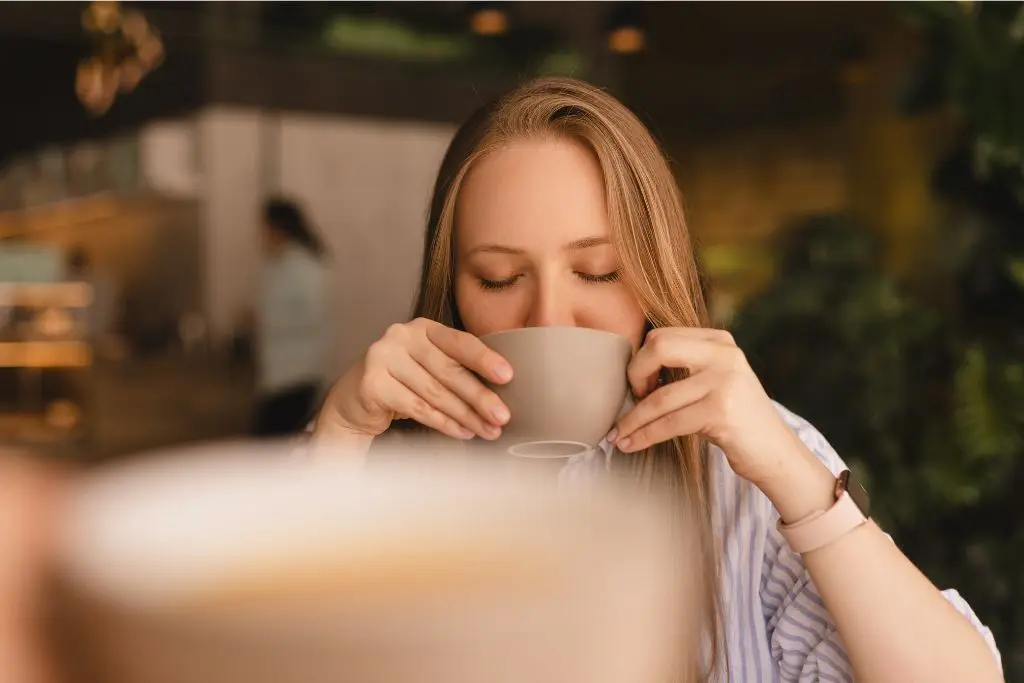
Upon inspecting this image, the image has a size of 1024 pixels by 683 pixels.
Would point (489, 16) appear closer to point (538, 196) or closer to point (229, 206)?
point (229, 206)

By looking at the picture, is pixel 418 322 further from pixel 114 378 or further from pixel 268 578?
pixel 114 378

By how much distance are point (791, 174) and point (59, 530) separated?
8147mm

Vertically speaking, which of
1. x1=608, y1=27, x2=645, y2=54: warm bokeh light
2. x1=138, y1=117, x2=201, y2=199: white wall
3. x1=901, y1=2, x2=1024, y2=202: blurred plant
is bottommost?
x1=901, y1=2, x2=1024, y2=202: blurred plant

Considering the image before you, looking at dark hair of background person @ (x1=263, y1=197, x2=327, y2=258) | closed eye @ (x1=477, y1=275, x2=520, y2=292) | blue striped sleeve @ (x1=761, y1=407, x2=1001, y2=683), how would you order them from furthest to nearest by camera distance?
dark hair of background person @ (x1=263, y1=197, x2=327, y2=258), closed eye @ (x1=477, y1=275, x2=520, y2=292), blue striped sleeve @ (x1=761, y1=407, x2=1001, y2=683)

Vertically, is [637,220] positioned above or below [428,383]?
above

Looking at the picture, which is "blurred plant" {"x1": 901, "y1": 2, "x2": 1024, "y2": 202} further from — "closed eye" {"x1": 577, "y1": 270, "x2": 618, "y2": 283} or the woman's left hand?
the woman's left hand

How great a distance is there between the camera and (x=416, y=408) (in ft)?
2.83

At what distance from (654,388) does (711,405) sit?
68mm

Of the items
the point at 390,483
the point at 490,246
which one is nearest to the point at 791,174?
the point at 490,246

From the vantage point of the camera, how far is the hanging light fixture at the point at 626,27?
218 inches

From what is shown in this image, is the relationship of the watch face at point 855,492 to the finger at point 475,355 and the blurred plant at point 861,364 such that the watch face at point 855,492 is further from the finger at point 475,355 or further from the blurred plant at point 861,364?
the blurred plant at point 861,364

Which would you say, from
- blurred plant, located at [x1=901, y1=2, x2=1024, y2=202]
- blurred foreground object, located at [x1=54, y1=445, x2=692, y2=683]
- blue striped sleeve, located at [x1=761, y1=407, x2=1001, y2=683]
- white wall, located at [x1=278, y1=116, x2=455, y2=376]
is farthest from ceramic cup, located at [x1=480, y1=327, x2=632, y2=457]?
white wall, located at [x1=278, y1=116, x2=455, y2=376]

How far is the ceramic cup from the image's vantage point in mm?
790

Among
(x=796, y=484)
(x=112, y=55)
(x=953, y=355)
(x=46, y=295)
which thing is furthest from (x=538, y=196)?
(x=46, y=295)
